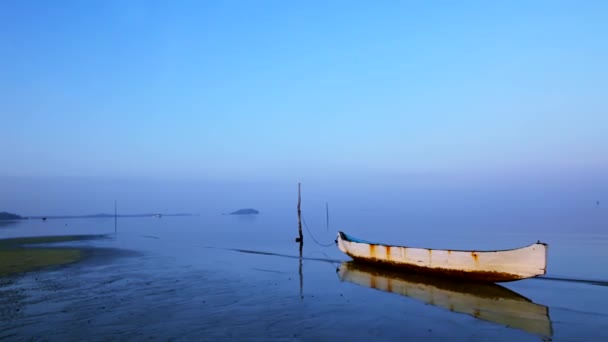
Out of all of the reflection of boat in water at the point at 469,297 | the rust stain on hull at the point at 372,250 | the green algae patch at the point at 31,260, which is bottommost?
the green algae patch at the point at 31,260

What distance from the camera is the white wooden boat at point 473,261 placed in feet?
51.8

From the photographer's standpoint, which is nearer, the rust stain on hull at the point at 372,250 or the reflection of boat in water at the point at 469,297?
the reflection of boat in water at the point at 469,297

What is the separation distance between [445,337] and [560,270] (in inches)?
602

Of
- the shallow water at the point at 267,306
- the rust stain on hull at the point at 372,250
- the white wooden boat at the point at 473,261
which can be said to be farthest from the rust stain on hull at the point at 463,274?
the rust stain on hull at the point at 372,250


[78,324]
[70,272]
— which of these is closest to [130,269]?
[70,272]

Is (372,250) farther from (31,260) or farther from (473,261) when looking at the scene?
(31,260)

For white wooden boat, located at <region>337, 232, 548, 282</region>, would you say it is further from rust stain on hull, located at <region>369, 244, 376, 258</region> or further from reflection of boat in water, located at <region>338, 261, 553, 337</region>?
reflection of boat in water, located at <region>338, 261, 553, 337</region>

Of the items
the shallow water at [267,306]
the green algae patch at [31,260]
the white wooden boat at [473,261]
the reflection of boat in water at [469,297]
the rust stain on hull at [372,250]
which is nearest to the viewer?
the shallow water at [267,306]

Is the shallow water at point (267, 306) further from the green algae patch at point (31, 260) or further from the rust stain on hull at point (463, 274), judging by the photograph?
the green algae patch at point (31, 260)

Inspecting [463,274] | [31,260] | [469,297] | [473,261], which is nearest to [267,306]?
[469,297]

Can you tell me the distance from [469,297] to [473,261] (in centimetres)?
274

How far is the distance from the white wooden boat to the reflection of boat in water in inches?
17.0

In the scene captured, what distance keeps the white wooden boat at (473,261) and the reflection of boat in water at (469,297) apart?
0.43m

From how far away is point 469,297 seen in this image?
15.2 metres
